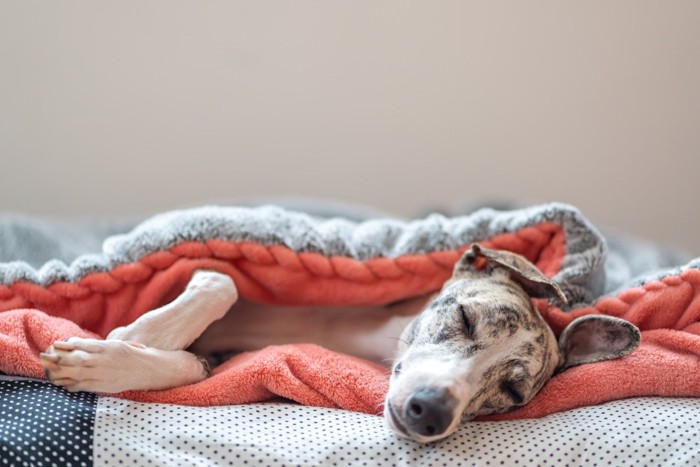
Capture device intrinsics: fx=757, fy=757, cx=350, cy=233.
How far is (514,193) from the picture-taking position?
3.90 meters

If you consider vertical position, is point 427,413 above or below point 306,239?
below

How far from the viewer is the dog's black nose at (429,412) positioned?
67.4 inches

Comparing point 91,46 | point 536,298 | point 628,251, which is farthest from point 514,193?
point 91,46

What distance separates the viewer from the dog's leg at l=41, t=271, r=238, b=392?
5.82ft

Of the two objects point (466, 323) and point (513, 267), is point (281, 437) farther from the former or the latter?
point (513, 267)

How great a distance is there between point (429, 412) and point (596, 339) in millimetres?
697

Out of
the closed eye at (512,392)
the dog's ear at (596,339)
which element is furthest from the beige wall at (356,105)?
the closed eye at (512,392)

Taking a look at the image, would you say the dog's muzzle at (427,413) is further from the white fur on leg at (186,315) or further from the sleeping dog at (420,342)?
the white fur on leg at (186,315)

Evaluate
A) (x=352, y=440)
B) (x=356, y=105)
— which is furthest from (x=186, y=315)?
(x=356, y=105)

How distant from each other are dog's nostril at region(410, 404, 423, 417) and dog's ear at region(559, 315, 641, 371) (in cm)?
63

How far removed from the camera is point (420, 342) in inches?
79.9

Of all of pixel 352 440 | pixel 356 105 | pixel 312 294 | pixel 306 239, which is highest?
pixel 356 105

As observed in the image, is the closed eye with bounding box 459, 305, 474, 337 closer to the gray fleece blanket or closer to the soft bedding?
the soft bedding

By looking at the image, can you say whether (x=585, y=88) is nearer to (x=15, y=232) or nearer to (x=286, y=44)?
(x=286, y=44)
